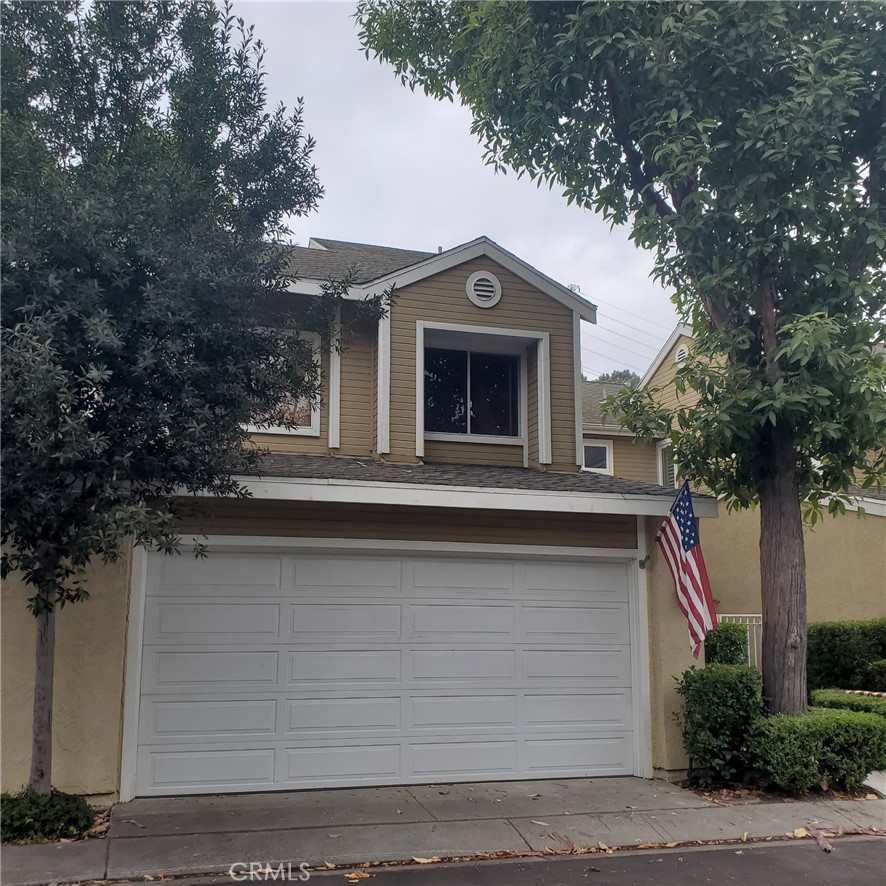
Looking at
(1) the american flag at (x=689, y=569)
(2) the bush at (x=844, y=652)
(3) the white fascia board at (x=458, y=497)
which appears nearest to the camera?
(3) the white fascia board at (x=458, y=497)

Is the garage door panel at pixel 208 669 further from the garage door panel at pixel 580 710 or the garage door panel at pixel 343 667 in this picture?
the garage door panel at pixel 580 710

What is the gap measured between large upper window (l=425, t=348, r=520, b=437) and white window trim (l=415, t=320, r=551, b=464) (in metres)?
0.18

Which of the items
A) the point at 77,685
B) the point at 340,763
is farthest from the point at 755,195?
the point at 77,685

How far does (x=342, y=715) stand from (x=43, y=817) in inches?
114

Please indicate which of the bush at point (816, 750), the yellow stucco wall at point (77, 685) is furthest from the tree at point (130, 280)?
the bush at point (816, 750)

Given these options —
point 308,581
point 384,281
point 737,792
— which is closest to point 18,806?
point 308,581

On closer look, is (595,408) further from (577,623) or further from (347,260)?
(577,623)

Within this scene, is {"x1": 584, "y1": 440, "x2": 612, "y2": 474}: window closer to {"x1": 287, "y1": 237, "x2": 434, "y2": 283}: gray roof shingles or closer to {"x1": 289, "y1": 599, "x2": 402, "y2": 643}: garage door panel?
{"x1": 287, "y1": 237, "x2": 434, "y2": 283}: gray roof shingles

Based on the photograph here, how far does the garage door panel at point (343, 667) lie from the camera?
28.9ft

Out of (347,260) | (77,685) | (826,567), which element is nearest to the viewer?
(77,685)

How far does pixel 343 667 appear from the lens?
894 cm

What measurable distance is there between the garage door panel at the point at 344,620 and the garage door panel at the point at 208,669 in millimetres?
406

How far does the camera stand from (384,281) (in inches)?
464

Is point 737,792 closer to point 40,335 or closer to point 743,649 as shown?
point 743,649
